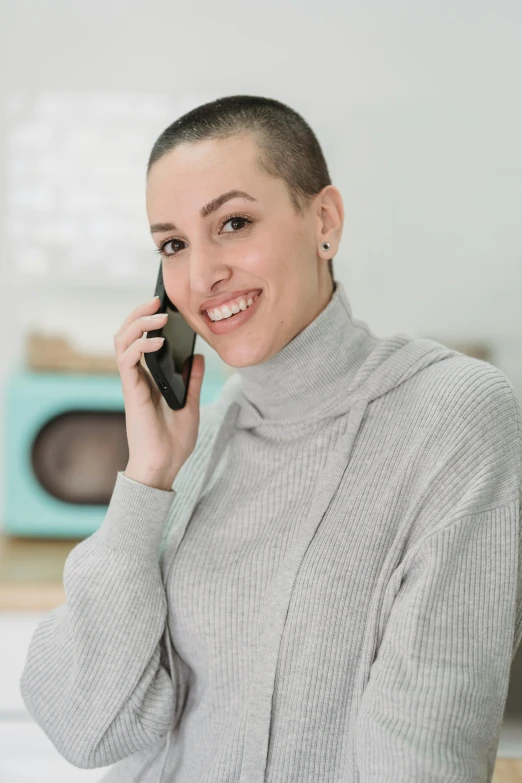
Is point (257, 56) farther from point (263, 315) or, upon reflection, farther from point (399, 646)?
point (399, 646)

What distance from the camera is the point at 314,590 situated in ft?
2.95

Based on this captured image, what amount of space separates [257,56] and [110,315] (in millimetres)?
750

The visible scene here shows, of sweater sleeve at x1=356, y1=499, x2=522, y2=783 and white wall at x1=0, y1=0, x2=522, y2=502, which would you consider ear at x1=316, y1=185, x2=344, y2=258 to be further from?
white wall at x1=0, y1=0, x2=522, y2=502

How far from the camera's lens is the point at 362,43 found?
2113mm

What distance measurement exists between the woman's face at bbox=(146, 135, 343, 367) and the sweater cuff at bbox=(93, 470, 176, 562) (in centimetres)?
19

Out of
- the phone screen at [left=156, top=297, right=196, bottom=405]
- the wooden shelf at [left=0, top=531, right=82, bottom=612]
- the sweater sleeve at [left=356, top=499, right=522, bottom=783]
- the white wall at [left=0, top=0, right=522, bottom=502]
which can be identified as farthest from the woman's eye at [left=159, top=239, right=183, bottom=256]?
the white wall at [left=0, top=0, right=522, bottom=502]

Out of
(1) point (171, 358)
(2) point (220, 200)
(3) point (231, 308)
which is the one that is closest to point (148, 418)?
(1) point (171, 358)

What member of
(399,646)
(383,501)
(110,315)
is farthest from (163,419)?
(110,315)

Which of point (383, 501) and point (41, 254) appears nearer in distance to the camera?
point (383, 501)

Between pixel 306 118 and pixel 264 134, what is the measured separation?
124cm

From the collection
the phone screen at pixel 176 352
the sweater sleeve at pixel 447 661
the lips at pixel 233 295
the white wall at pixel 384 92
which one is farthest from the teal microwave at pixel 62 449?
the sweater sleeve at pixel 447 661

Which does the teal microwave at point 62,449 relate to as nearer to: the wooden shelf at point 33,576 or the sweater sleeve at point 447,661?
the wooden shelf at point 33,576

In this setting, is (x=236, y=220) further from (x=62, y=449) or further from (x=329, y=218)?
(x=62, y=449)

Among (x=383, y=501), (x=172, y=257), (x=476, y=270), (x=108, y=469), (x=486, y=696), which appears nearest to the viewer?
(x=486, y=696)
